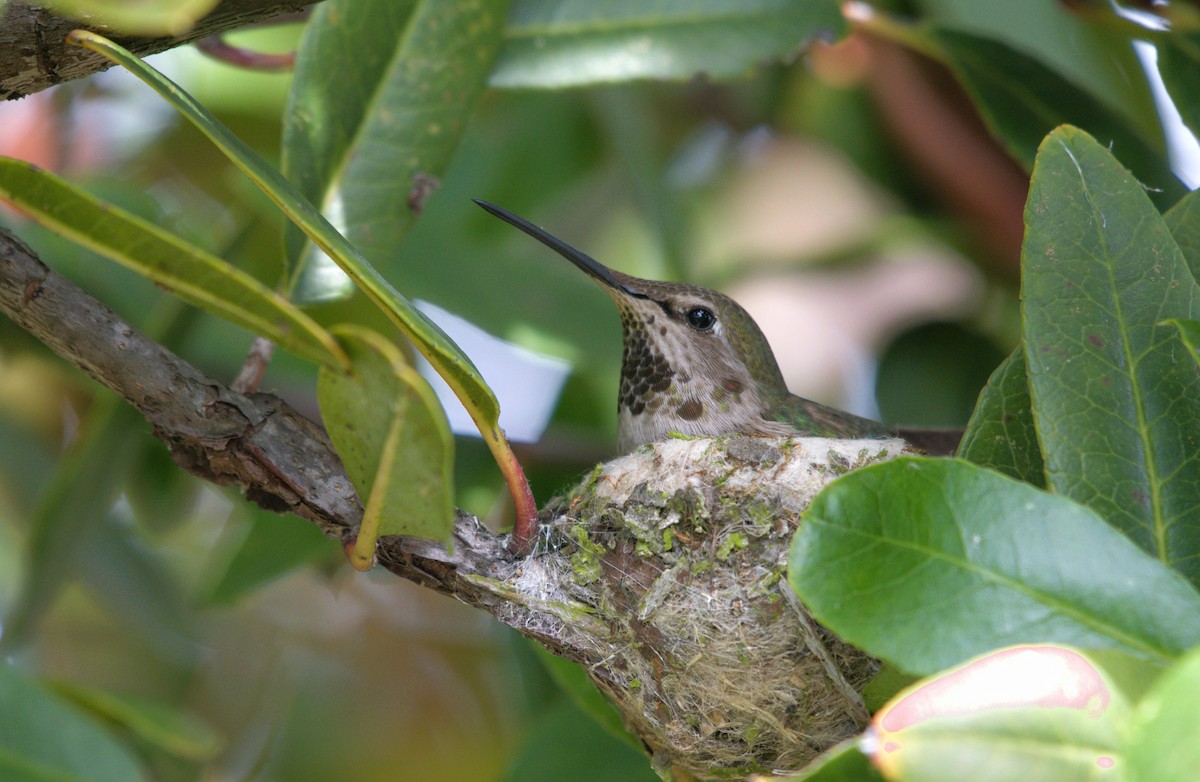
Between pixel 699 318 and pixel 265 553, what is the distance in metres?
1.25

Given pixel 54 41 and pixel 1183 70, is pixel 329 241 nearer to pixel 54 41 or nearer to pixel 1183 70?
pixel 54 41

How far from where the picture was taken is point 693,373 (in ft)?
9.72

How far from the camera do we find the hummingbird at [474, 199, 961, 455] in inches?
116

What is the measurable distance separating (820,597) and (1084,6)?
1.94 m

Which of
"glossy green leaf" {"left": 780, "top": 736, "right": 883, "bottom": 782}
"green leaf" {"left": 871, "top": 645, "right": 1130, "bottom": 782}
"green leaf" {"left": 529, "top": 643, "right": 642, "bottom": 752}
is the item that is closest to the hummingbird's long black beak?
"green leaf" {"left": 529, "top": 643, "right": 642, "bottom": 752}

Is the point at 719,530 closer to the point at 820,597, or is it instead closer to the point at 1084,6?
the point at 820,597

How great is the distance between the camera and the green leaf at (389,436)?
3.84 feet

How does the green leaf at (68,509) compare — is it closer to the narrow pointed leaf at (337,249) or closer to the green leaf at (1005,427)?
the narrow pointed leaf at (337,249)

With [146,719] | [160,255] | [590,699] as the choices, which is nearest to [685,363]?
[590,699]

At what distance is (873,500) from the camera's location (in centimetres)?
123

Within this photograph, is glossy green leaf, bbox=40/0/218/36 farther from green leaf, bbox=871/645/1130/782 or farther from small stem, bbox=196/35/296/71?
small stem, bbox=196/35/296/71

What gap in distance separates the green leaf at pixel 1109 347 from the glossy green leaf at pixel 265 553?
180 cm

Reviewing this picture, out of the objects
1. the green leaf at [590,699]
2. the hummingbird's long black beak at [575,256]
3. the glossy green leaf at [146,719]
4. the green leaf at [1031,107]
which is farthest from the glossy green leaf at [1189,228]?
the glossy green leaf at [146,719]

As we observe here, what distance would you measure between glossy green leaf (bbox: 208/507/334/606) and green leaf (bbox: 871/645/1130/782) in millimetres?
1935
